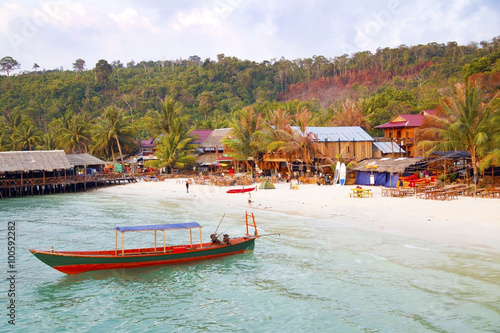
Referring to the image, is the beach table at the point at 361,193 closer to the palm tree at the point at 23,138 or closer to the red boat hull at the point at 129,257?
the red boat hull at the point at 129,257

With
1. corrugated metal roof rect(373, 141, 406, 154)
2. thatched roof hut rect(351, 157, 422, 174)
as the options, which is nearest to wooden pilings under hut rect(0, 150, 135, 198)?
thatched roof hut rect(351, 157, 422, 174)

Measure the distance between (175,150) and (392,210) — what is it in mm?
32613

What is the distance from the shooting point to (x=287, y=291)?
1398 centimetres

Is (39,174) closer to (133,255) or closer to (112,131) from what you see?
(112,131)

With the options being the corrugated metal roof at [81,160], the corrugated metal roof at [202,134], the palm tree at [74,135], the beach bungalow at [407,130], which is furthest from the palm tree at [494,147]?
the palm tree at [74,135]

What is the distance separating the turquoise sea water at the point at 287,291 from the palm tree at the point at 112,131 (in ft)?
119

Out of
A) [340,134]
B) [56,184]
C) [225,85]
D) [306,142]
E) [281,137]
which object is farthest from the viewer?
[225,85]

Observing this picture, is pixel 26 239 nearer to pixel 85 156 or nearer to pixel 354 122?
pixel 85 156

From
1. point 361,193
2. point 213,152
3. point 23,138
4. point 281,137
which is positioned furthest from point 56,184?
point 361,193

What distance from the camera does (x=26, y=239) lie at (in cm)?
2228

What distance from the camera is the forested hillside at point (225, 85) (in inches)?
3329

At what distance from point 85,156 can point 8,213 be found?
62.0 feet

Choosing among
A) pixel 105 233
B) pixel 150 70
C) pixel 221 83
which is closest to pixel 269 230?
pixel 105 233

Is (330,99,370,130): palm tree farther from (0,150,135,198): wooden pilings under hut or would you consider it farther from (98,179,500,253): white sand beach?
(0,150,135,198): wooden pilings under hut
